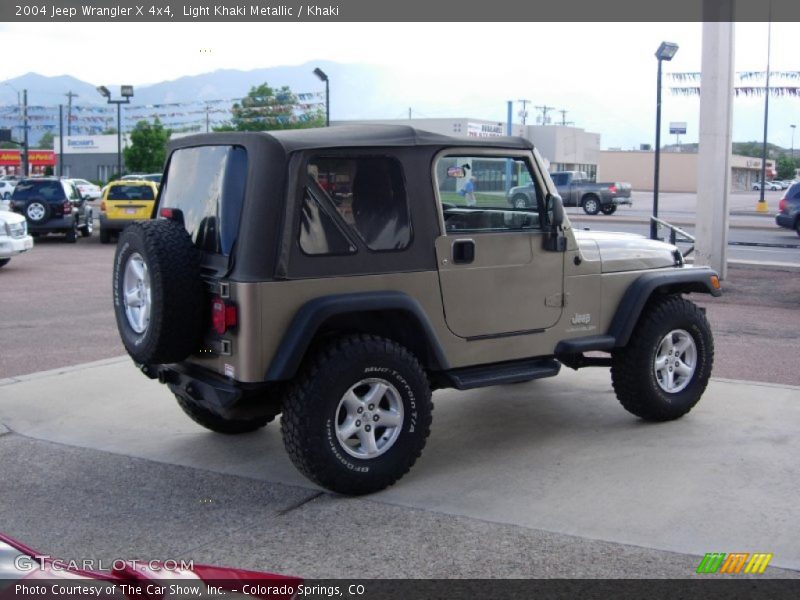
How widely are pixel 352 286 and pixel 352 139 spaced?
882 millimetres

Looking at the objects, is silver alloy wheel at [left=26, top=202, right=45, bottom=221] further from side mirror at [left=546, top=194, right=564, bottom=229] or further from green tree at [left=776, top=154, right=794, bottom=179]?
green tree at [left=776, top=154, right=794, bottom=179]

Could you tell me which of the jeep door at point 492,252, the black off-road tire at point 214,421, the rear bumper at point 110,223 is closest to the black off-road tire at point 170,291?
the black off-road tire at point 214,421

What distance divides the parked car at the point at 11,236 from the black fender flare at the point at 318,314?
13.3 m

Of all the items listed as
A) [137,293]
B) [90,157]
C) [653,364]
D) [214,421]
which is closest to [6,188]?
[214,421]

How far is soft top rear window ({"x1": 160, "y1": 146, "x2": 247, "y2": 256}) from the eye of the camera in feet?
17.9

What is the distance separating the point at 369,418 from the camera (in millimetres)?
5492

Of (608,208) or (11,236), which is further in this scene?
(608,208)

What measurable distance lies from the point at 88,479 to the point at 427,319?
229cm

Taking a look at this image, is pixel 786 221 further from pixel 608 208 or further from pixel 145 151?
pixel 145 151

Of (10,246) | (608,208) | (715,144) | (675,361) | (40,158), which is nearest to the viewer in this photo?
(675,361)

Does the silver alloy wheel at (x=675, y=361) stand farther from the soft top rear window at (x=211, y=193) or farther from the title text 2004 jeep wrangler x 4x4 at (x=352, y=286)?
the soft top rear window at (x=211, y=193)

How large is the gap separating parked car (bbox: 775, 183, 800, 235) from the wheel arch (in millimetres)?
21423

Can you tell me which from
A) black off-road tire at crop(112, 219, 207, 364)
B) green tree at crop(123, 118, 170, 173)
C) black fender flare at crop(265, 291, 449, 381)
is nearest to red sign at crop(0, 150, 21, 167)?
green tree at crop(123, 118, 170, 173)

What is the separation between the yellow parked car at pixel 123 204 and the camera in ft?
76.3
